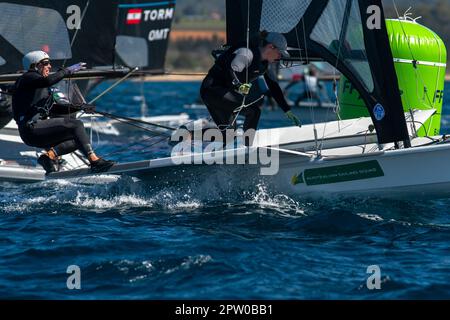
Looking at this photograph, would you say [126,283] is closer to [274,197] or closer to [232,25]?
[274,197]

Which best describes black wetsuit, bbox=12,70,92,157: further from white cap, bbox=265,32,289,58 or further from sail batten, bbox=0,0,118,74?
sail batten, bbox=0,0,118,74

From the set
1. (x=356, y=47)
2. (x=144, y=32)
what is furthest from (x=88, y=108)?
(x=144, y=32)

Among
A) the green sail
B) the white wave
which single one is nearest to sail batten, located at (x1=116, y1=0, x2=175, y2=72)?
the green sail

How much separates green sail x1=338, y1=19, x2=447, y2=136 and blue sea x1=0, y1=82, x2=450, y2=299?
2144mm

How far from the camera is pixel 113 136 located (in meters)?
16.9

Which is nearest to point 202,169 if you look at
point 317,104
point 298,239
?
point 298,239

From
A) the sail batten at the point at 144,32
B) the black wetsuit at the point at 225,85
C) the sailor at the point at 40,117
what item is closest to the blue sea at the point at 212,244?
the sailor at the point at 40,117

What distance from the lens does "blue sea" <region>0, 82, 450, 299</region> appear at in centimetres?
612

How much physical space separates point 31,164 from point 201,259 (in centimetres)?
503

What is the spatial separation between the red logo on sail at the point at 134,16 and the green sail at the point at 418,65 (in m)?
6.29

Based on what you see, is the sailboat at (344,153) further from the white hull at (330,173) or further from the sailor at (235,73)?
the sailor at (235,73)

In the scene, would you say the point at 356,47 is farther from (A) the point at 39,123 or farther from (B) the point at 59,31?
(B) the point at 59,31

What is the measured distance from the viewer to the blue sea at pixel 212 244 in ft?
20.1

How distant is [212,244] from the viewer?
7.10m
